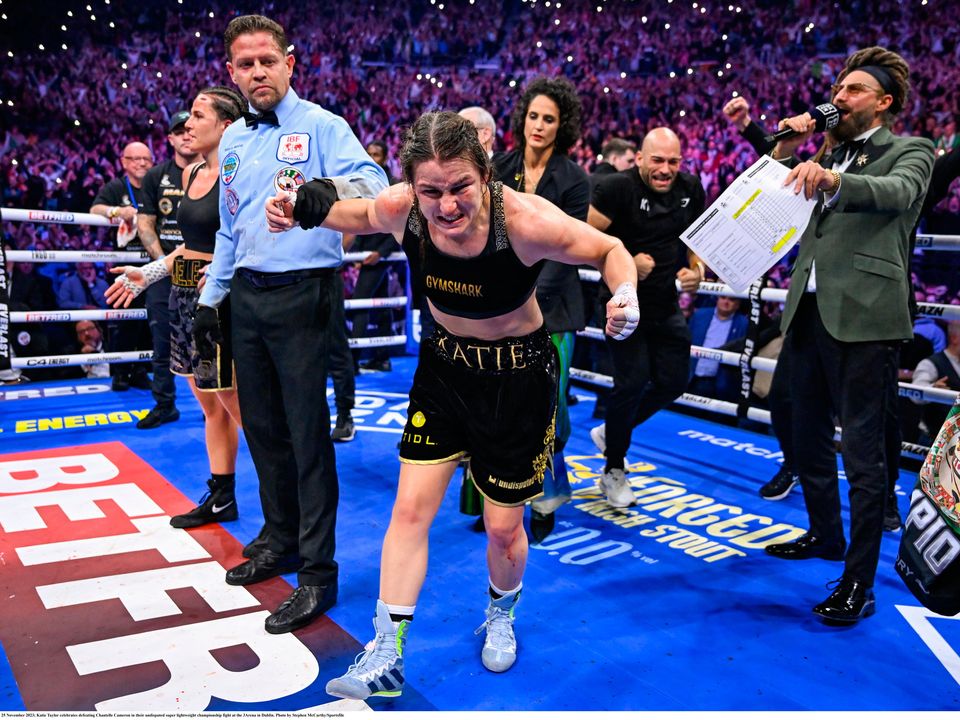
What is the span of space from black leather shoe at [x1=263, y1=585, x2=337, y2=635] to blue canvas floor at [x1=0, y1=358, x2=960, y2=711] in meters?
0.07

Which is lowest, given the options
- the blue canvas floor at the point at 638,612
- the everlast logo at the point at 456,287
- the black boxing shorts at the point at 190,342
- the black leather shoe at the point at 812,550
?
the blue canvas floor at the point at 638,612

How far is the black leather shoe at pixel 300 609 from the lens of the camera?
236cm

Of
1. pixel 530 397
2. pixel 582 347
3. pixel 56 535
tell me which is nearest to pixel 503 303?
pixel 530 397

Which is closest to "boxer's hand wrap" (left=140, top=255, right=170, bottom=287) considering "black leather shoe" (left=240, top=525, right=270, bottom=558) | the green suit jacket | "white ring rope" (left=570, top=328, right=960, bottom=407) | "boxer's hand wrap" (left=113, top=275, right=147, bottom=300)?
"boxer's hand wrap" (left=113, top=275, right=147, bottom=300)

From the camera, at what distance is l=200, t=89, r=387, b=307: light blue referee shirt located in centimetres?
244

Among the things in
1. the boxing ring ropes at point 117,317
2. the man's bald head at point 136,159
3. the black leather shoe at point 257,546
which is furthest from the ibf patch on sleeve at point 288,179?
the man's bald head at point 136,159

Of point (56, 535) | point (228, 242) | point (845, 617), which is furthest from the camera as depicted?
point (56, 535)

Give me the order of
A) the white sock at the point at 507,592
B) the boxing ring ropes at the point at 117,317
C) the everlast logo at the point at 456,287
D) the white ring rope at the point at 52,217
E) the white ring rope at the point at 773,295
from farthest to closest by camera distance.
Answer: the white ring rope at the point at 52,217, the boxing ring ropes at the point at 117,317, the white ring rope at the point at 773,295, the white sock at the point at 507,592, the everlast logo at the point at 456,287

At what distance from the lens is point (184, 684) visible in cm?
204

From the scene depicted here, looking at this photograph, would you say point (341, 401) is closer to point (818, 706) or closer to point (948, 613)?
point (818, 706)

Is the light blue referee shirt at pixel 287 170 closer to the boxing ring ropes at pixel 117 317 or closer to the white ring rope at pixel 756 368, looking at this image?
the white ring rope at pixel 756 368

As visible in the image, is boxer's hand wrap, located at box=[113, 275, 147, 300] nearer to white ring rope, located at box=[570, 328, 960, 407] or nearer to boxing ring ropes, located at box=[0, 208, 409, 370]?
white ring rope, located at box=[570, 328, 960, 407]

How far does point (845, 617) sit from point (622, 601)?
2.31ft

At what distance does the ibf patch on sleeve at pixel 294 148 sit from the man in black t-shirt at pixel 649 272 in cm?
147
